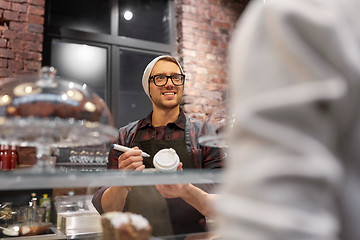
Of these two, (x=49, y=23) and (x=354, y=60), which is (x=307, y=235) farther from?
(x=49, y=23)

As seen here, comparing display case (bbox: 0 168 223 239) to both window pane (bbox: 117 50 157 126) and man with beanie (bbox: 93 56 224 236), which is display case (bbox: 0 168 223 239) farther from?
window pane (bbox: 117 50 157 126)

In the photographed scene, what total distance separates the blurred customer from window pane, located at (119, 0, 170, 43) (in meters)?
3.67

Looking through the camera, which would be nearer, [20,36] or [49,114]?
[49,114]

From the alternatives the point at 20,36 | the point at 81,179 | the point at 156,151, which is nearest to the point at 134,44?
the point at 20,36

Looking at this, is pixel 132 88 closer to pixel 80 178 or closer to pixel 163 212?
pixel 163 212

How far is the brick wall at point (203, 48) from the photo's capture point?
3664 mm

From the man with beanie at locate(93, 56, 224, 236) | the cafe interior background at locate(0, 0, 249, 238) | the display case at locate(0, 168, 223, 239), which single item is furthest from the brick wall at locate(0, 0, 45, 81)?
the display case at locate(0, 168, 223, 239)

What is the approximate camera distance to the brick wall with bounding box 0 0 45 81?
295cm

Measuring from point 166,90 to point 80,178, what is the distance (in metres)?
1.21

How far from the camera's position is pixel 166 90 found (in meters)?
1.83

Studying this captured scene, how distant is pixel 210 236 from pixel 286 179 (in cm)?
48

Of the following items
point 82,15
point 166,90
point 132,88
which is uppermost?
point 82,15

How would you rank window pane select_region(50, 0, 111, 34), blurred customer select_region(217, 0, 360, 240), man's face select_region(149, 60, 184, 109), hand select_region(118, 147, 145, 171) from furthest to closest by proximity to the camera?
window pane select_region(50, 0, 111, 34) < man's face select_region(149, 60, 184, 109) < hand select_region(118, 147, 145, 171) < blurred customer select_region(217, 0, 360, 240)

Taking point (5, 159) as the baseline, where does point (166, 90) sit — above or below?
above
